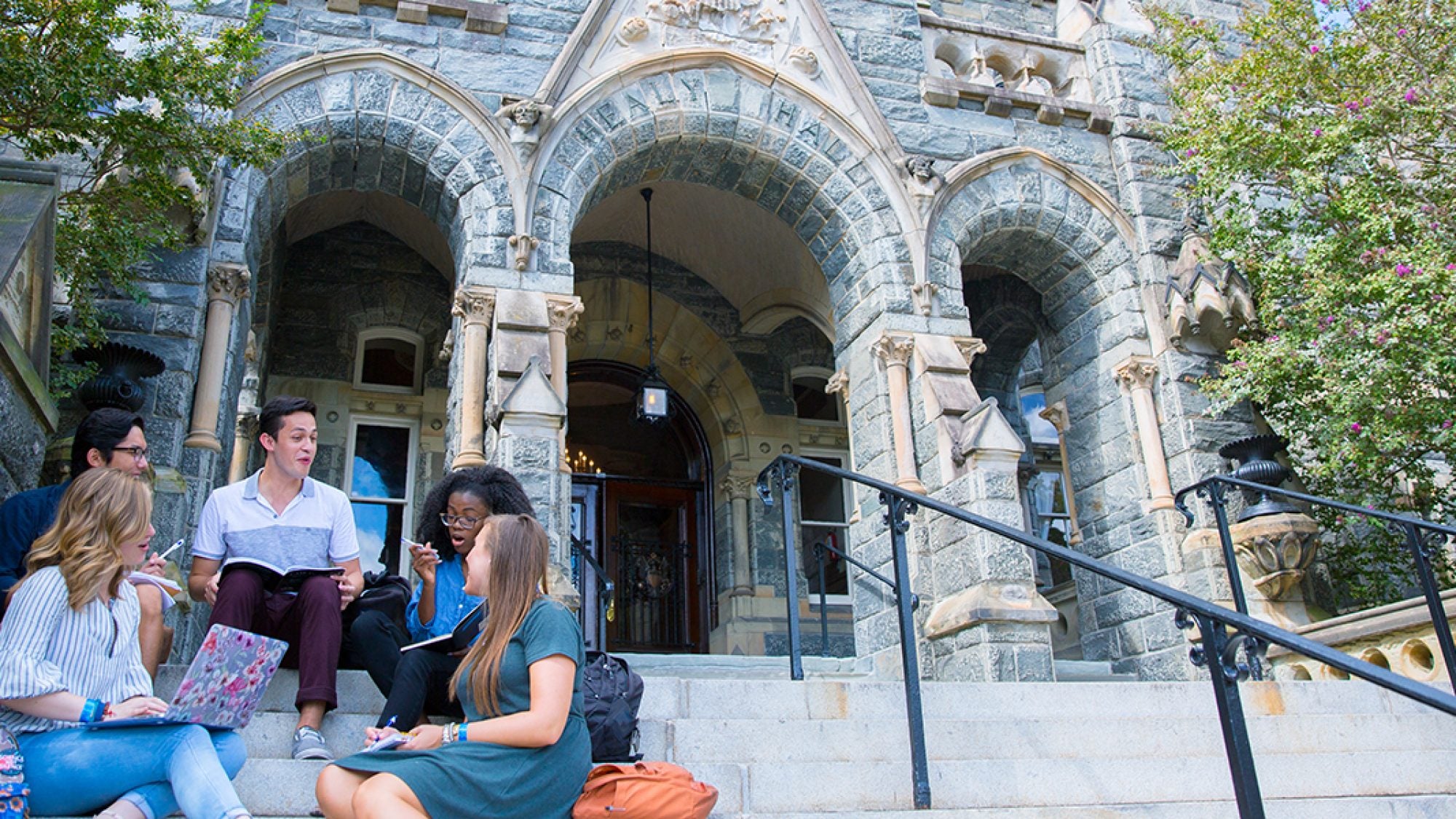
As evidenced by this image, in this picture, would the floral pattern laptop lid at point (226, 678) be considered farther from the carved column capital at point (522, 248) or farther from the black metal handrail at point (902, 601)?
the carved column capital at point (522, 248)

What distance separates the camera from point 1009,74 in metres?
9.59

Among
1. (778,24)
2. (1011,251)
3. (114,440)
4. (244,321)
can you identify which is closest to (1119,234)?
(1011,251)

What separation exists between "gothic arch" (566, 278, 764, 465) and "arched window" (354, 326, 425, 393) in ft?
4.77

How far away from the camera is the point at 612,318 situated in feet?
34.8

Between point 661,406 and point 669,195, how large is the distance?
218 centimetres

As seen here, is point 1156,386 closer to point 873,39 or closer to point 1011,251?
point 1011,251

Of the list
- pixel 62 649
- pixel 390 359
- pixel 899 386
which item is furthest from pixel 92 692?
pixel 390 359

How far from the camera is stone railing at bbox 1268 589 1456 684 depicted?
20.0ft

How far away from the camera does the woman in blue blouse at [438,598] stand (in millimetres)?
3617

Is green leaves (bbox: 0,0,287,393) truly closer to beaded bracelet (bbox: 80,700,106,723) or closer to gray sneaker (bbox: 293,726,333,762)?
gray sneaker (bbox: 293,726,333,762)

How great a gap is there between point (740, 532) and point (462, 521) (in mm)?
6243

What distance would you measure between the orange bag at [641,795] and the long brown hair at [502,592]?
319 millimetres

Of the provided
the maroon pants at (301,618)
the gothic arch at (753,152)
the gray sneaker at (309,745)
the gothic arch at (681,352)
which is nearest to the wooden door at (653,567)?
the gothic arch at (681,352)

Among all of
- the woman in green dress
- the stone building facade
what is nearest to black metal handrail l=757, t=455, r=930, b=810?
the woman in green dress
